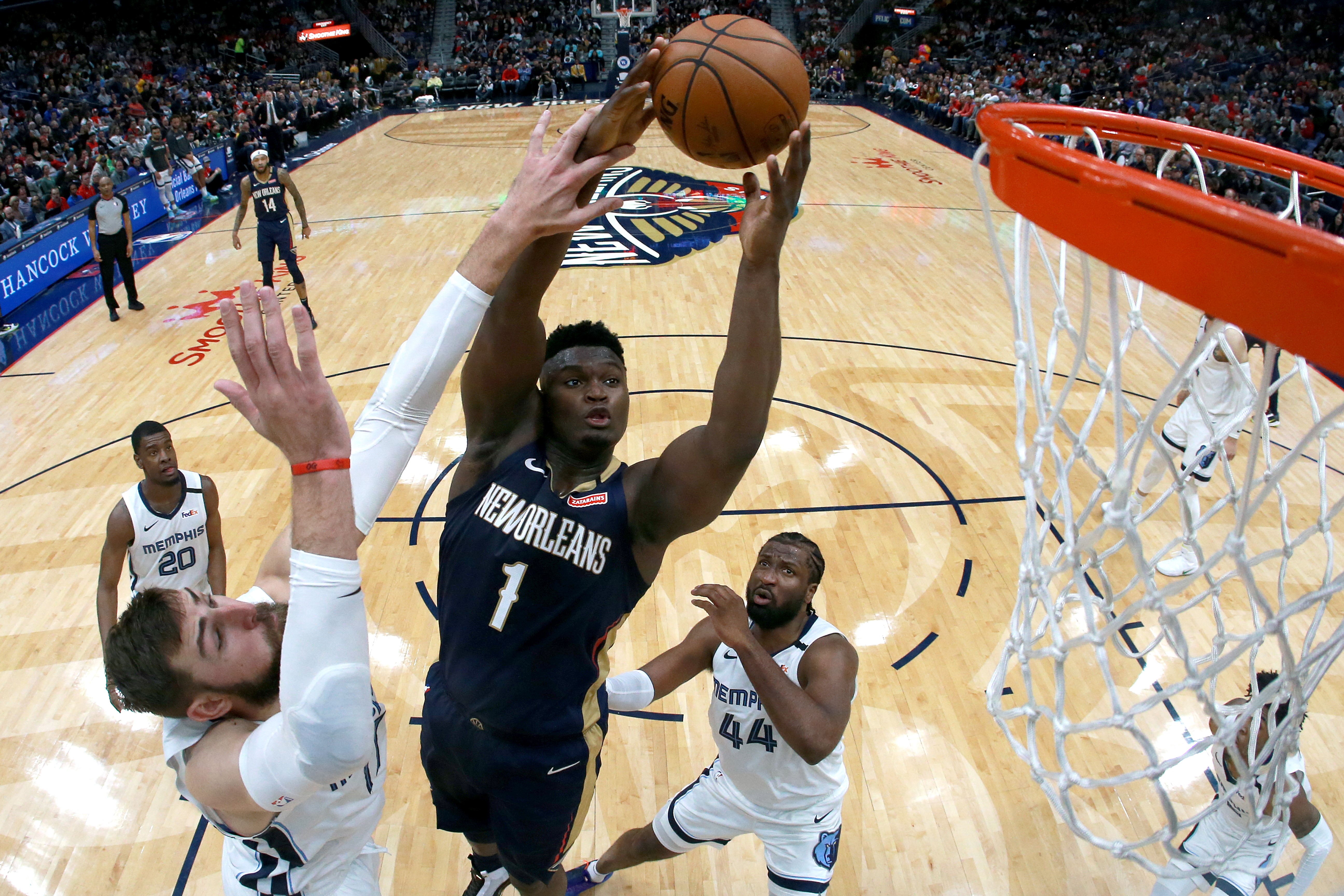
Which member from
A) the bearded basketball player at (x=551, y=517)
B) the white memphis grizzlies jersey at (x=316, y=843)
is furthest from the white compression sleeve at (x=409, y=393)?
the white memphis grizzlies jersey at (x=316, y=843)

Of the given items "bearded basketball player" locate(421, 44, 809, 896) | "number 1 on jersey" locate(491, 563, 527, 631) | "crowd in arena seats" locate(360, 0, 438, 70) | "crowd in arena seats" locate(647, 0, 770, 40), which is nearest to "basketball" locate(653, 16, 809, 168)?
"bearded basketball player" locate(421, 44, 809, 896)

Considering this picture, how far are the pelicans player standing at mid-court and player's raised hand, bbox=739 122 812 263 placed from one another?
3.25m

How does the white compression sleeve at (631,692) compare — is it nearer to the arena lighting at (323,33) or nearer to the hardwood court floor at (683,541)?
the hardwood court floor at (683,541)

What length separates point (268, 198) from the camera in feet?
28.7

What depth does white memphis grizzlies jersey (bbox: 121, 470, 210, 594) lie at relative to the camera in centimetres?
398

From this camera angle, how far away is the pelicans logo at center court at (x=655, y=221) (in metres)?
11.3

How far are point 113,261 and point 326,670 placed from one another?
9770 millimetres

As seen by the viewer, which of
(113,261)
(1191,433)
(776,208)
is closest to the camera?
(776,208)

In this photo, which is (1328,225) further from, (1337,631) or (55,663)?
(55,663)

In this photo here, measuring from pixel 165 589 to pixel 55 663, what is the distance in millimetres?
3521

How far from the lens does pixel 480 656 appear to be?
2.33 meters

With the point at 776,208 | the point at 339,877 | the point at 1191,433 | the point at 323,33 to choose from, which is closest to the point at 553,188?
the point at 776,208

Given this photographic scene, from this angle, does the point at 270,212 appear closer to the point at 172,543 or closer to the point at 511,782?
the point at 172,543

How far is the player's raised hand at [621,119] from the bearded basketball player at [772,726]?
1339mm
